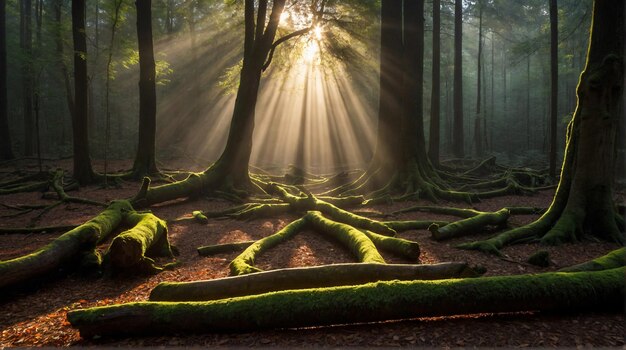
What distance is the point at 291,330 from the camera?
3535mm

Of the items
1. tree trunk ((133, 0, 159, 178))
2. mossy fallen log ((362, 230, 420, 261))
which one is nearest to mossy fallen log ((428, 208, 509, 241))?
mossy fallen log ((362, 230, 420, 261))

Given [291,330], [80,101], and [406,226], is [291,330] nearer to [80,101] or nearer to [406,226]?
[406,226]

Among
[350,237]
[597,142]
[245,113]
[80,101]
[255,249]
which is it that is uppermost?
[80,101]

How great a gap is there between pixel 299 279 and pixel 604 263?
13.3 feet

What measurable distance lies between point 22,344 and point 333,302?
10.9ft

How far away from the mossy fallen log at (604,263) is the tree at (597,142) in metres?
1.67

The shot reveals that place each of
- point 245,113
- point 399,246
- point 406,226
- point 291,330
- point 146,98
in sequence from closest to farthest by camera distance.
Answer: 1. point 291,330
2. point 399,246
3. point 406,226
4. point 245,113
5. point 146,98

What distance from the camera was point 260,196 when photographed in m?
12.8

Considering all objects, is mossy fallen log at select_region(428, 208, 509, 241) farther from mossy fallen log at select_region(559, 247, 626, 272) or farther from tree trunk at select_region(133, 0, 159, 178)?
tree trunk at select_region(133, 0, 159, 178)

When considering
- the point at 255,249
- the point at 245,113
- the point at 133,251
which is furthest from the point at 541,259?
the point at 245,113

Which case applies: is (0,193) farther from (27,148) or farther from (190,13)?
(190,13)

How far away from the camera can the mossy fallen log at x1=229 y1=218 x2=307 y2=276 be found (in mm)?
5110

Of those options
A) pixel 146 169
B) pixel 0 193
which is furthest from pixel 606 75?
pixel 0 193

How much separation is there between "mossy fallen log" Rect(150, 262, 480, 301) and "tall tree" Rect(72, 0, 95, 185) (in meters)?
12.0
